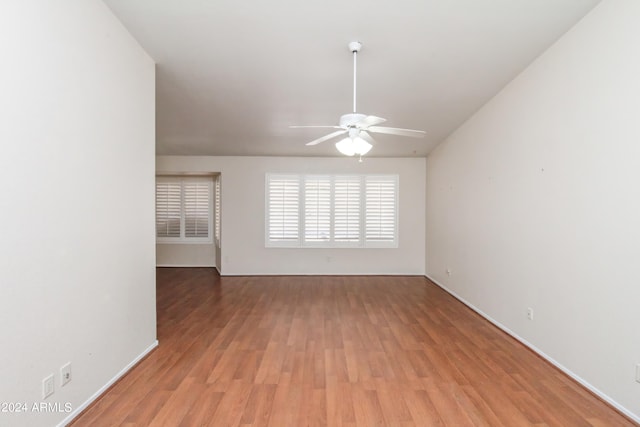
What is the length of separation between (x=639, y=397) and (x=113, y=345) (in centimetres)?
379

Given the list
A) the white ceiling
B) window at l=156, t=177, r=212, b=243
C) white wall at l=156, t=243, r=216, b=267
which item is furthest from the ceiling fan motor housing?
white wall at l=156, t=243, r=216, b=267

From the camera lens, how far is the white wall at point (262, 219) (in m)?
6.31

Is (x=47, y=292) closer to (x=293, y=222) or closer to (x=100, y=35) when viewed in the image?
(x=100, y=35)

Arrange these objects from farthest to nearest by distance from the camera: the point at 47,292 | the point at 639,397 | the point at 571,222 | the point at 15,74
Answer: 1. the point at 571,222
2. the point at 639,397
3. the point at 47,292
4. the point at 15,74

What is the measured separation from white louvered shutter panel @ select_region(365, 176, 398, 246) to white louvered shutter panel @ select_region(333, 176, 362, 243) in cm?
20

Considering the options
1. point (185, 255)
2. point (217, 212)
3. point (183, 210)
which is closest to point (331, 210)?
point (217, 212)

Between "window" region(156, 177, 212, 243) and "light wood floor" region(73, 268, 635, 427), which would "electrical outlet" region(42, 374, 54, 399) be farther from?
"window" region(156, 177, 212, 243)

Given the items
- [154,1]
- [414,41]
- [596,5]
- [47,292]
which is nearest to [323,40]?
[414,41]

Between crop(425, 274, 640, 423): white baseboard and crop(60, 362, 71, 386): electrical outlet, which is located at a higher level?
crop(60, 362, 71, 386): electrical outlet

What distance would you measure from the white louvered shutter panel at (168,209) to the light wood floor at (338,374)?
9.78ft

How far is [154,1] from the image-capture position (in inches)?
95.3

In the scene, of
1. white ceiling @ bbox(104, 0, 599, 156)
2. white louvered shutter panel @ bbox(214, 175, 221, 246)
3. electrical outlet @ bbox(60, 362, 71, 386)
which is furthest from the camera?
white louvered shutter panel @ bbox(214, 175, 221, 246)

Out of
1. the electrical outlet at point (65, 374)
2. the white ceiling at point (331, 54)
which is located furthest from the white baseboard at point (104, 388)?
the white ceiling at point (331, 54)

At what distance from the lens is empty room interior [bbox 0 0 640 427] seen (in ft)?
6.27
